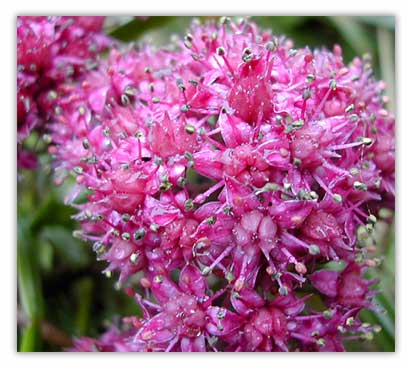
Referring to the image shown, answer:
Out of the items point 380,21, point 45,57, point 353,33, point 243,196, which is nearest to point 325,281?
point 243,196

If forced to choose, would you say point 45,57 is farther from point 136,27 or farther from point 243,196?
point 243,196

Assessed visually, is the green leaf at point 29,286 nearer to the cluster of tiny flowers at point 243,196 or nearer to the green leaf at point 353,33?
the cluster of tiny flowers at point 243,196

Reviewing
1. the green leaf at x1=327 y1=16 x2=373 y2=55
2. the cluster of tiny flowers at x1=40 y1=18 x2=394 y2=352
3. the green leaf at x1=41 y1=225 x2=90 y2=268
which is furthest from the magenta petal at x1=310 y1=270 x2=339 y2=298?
the green leaf at x1=327 y1=16 x2=373 y2=55

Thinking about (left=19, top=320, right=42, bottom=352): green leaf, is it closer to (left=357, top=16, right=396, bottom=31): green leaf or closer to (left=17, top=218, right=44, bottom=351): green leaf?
(left=17, top=218, right=44, bottom=351): green leaf

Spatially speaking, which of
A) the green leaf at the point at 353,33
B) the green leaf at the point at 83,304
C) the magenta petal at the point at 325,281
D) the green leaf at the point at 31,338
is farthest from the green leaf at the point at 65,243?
the green leaf at the point at 353,33
